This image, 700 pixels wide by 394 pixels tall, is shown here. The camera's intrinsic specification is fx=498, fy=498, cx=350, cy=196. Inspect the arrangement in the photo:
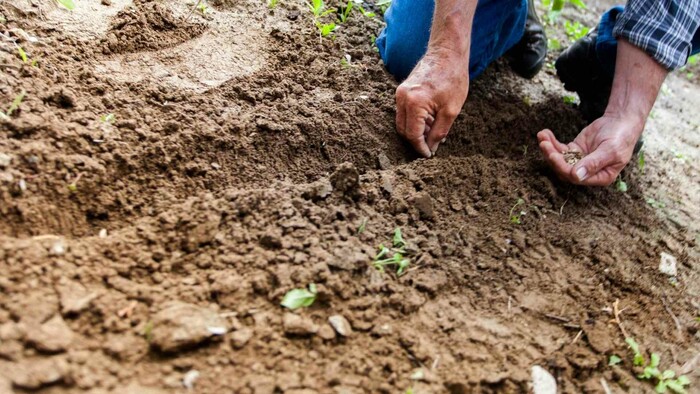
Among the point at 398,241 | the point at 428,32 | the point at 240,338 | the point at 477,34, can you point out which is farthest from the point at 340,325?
the point at 477,34

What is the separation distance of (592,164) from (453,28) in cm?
73

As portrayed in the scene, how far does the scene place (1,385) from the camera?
0.91 meters

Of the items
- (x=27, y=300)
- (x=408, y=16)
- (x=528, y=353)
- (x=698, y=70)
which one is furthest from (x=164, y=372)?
(x=698, y=70)

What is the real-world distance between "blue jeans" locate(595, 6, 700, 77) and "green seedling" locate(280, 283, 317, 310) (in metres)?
1.88

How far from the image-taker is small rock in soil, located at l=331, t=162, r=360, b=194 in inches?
58.9

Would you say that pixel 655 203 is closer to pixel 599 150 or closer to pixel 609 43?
pixel 599 150

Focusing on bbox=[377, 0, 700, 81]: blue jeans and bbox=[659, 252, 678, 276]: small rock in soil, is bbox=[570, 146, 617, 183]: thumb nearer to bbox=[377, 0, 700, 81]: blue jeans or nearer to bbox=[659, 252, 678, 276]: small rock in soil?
bbox=[659, 252, 678, 276]: small rock in soil

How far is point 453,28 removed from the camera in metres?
1.87

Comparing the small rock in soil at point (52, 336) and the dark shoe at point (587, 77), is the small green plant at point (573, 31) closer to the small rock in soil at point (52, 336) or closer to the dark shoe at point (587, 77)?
the dark shoe at point (587, 77)

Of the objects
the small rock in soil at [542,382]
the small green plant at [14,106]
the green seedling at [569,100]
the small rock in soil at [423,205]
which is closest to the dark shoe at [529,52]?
the green seedling at [569,100]

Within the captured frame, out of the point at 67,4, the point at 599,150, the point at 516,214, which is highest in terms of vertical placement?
the point at 599,150

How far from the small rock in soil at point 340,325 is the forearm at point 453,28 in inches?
44.3

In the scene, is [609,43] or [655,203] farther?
[609,43]

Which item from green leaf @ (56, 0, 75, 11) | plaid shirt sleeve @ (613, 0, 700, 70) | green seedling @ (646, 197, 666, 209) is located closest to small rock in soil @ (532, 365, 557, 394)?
green seedling @ (646, 197, 666, 209)
